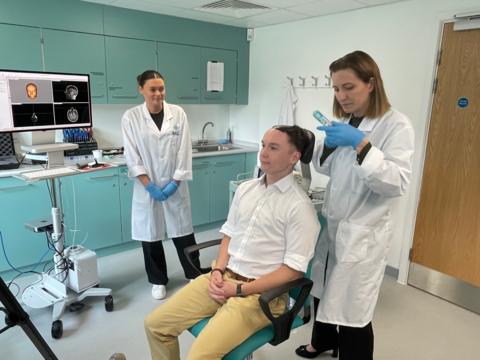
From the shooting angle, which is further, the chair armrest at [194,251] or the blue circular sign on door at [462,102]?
the blue circular sign on door at [462,102]

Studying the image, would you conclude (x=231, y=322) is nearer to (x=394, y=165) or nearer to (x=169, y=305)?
(x=169, y=305)

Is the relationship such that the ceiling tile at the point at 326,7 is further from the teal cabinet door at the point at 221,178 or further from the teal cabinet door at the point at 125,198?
the teal cabinet door at the point at 125,198

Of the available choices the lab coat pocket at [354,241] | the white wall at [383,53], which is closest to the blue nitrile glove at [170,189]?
the lab coat pocket at [354,241]

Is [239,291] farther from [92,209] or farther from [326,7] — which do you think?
[326,7]

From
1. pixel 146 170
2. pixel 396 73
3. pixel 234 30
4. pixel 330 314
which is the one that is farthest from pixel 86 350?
pixel 234 30

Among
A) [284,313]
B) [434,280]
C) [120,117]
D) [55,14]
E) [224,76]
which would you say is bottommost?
[434,280]

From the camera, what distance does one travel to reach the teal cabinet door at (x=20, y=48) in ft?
8.66

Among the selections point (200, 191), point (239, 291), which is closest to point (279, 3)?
point (200, 191)

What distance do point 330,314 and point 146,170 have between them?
1508 mm

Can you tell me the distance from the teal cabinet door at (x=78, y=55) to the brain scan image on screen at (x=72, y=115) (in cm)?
70

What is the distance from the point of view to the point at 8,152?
2.81m

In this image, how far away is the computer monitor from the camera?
2152mm

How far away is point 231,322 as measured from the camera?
138 centimetres

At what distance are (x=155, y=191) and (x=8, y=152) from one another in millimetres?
1288
